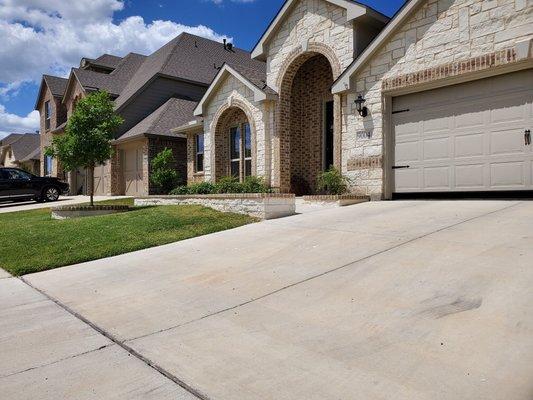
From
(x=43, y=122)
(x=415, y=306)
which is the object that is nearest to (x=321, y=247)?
(x=415, y=306)

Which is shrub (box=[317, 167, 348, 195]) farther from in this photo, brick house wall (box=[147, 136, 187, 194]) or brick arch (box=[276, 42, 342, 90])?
brick house wall (box=[147, 136, 187, 194])

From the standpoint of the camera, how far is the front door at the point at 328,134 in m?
14.4

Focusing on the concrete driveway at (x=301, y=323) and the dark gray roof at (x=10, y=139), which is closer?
the concrete driveway at (x=301, y=323)

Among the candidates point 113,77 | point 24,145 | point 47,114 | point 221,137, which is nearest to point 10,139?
point 24,145

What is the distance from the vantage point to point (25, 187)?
19.5m

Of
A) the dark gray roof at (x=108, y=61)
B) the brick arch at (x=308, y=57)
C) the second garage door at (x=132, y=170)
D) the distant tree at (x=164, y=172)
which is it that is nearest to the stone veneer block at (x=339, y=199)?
the brick arch at (x=308, y=57)

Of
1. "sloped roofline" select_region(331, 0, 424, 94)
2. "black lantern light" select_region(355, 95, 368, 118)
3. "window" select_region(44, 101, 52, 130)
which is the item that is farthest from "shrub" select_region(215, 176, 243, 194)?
"window" select_region(44, 101, 52, 130)

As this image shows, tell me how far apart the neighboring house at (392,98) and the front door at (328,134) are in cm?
4

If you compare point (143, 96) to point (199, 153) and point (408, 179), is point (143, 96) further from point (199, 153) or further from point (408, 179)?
point (408, 179)

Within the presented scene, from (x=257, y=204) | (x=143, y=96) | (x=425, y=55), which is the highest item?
(x=143, y=96)

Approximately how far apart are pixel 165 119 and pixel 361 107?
44.3 ft

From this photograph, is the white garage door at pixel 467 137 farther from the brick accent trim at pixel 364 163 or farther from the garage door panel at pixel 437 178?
the brick accent trim at pixel 364 163

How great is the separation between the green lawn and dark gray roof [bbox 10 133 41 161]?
39.7 metres

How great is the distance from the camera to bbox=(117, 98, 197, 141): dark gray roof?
20750 mm
